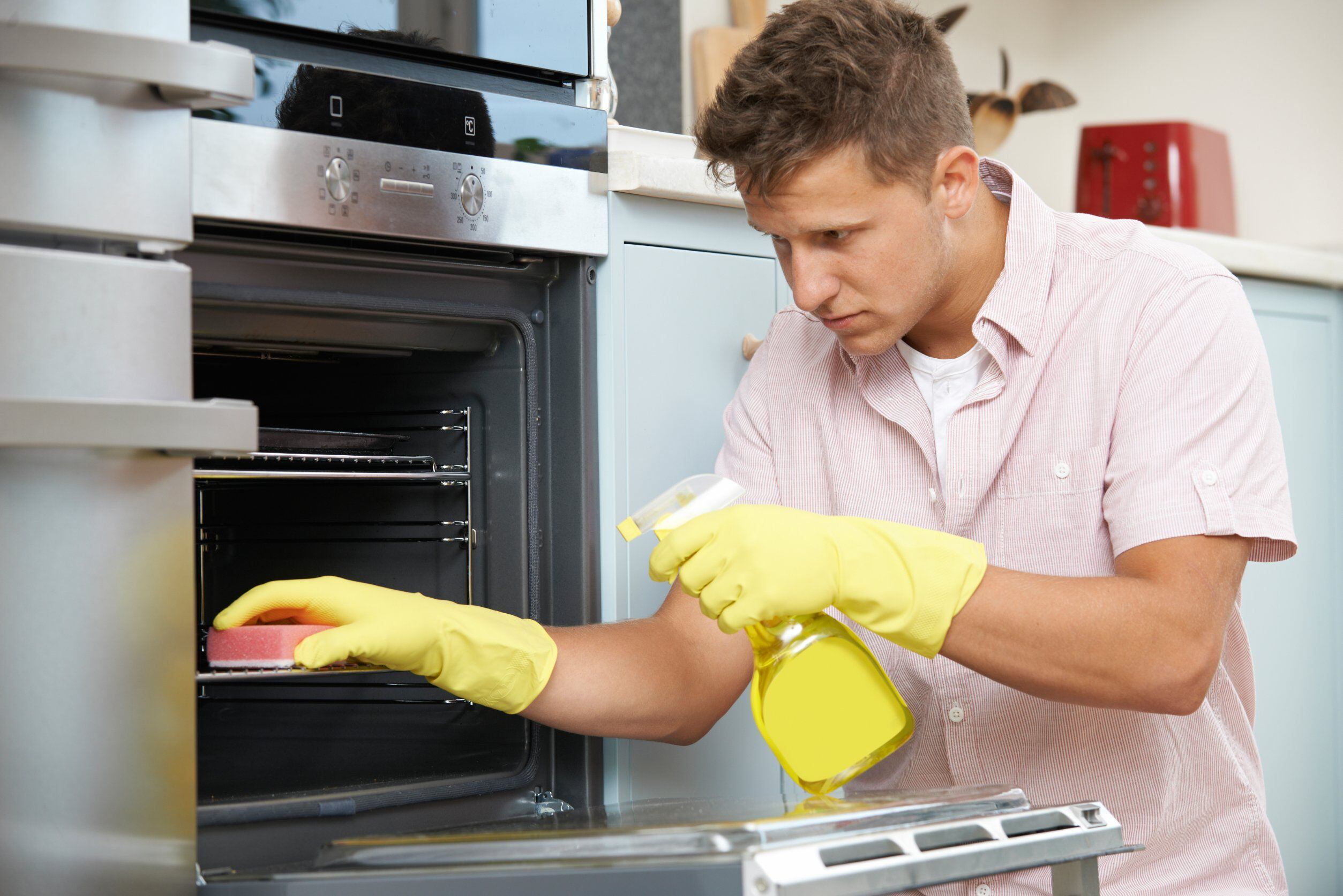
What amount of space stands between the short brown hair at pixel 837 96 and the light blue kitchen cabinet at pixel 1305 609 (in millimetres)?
1133

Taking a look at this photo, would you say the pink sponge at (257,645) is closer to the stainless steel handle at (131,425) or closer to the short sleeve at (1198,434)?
the stainless steel handle at (131,425)

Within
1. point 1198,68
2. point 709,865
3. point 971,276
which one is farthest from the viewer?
point 1198,68

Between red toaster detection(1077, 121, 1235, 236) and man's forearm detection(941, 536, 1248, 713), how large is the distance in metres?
1.81

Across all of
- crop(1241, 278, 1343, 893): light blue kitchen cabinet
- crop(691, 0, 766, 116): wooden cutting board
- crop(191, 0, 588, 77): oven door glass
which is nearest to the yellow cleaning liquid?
crop(191, 0, 588, 77): oven door glass

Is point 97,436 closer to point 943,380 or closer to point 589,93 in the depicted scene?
point 589,93

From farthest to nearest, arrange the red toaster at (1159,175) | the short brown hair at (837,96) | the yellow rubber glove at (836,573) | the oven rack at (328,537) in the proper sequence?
the red toaster at (1159,175)
the oven rack at (328,537)
the short brown hair at (837,96)
the yellow rubber glove at (836,573)

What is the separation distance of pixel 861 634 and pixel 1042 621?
0.37m

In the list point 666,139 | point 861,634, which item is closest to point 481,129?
point 666,139

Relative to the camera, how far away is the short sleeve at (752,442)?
1395 mm

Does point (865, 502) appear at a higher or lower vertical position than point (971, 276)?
lower

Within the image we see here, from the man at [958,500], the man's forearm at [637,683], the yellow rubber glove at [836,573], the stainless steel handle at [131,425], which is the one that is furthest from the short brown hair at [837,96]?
the stainless steel handle at [131,425]

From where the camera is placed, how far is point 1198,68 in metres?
3.00

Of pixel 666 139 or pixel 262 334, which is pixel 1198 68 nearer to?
pixel 666 139

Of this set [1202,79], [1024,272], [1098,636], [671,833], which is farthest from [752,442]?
[1202,79]
